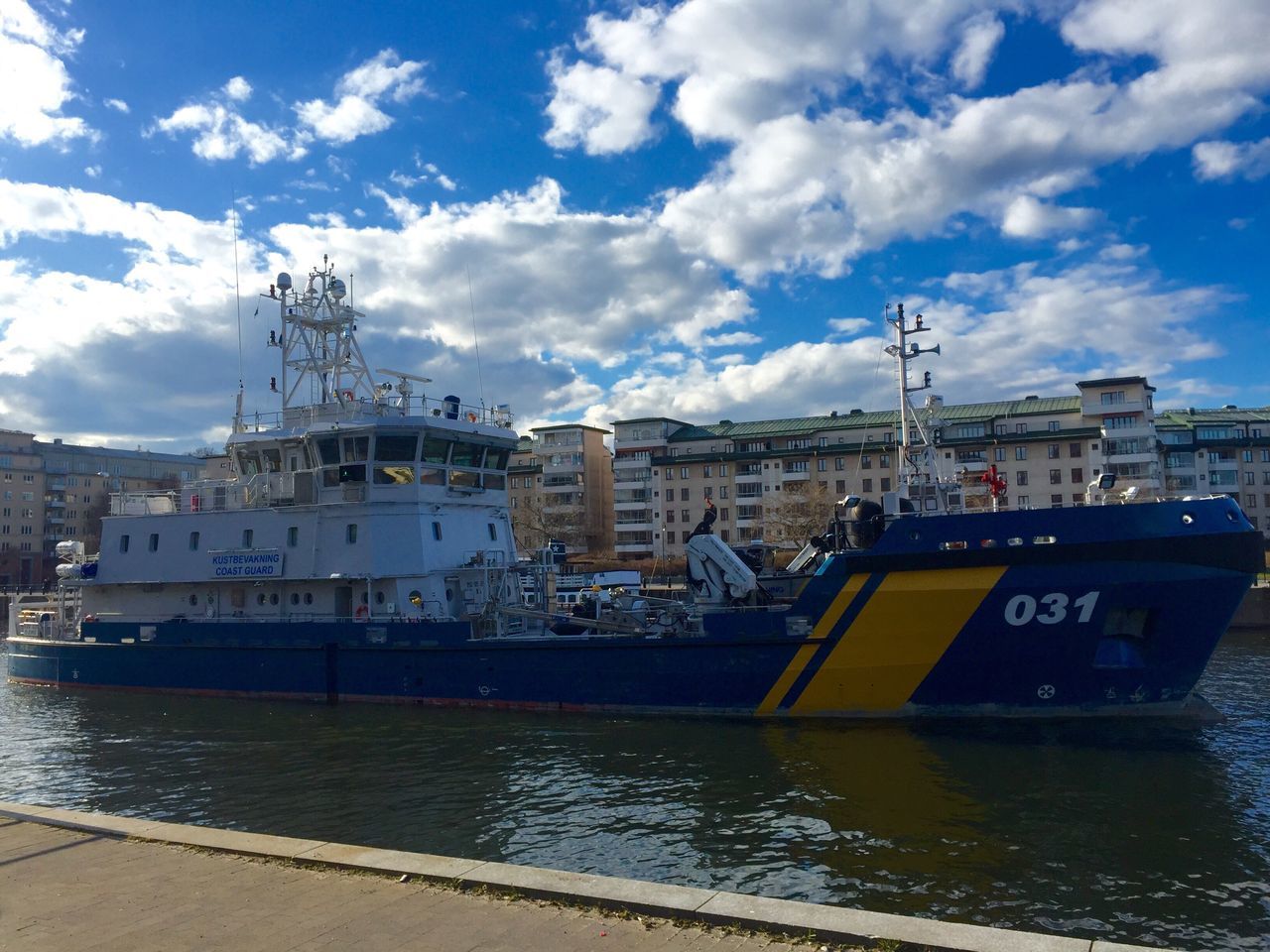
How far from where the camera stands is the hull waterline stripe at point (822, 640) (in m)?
15.5

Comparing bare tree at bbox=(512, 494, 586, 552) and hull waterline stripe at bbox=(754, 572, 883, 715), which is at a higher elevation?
bare tree at bbox=(512, 494, 586, 552)

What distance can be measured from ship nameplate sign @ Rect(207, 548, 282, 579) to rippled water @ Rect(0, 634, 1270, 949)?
3.56m

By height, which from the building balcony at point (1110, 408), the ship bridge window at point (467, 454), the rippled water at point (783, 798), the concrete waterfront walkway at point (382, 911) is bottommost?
the rippled water at point (783, 798)

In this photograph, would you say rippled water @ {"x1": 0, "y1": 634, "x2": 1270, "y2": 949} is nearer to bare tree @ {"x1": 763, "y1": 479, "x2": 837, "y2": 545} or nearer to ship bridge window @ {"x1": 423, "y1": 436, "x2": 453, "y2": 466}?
ship bridge window @ {"x1": 423, "y1": 436, "x2": 453, "y2": 466}

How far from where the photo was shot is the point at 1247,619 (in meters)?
34.4

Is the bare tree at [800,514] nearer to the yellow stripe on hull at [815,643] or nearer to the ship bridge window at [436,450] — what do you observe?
the ship bridge window at [436,450]

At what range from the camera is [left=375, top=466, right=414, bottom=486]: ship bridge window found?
2078 cm

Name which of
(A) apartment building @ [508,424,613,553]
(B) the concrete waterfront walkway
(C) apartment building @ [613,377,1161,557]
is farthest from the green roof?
(B) the concrete waterfront walkway

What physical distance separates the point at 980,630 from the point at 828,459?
4779cm

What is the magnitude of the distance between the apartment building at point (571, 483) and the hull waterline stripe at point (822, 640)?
52.6 m

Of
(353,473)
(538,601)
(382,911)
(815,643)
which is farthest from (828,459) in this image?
(382,911)

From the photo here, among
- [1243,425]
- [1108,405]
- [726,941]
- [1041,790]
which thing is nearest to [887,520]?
[1041,790]

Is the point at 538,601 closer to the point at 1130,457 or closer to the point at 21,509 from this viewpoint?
the point at 1130,457

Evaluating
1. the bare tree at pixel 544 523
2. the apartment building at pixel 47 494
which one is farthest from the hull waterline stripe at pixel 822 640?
the apartment building at pixel 47 494
